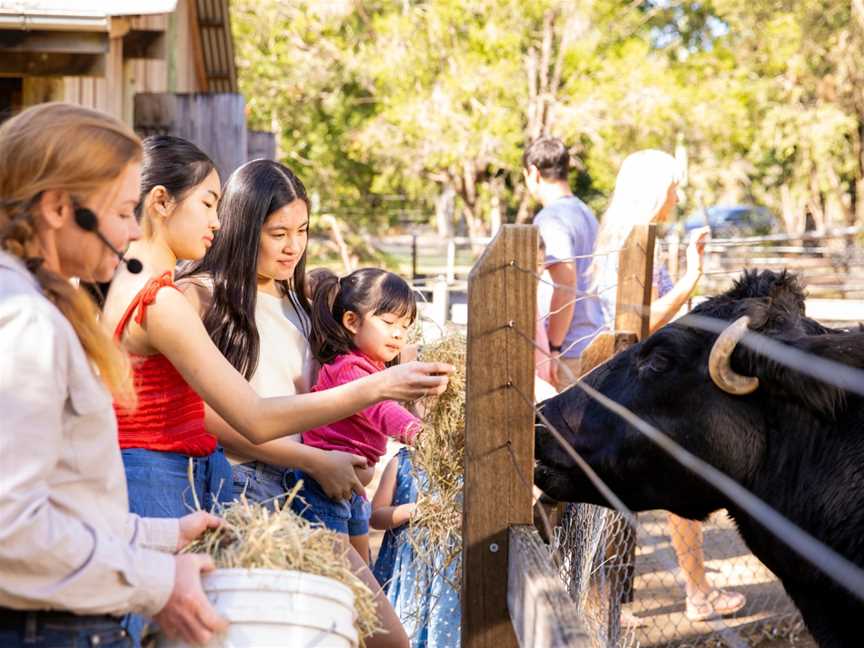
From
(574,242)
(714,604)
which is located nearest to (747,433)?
(574,242)

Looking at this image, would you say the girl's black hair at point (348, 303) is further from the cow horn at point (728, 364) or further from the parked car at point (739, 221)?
the parked car at point (739, 221)

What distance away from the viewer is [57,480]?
2070 millimetres

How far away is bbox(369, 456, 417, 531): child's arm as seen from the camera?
4211 millimetres

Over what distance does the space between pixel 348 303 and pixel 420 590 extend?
38.0 inches

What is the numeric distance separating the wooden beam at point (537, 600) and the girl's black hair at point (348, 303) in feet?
3.57

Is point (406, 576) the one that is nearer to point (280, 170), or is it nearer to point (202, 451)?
point (202, 451)

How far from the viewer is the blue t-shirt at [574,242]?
21.0 feet

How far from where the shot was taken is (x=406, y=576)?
4016 mm

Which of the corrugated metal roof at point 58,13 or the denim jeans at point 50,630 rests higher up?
the corrugated metal roof at point 58,13

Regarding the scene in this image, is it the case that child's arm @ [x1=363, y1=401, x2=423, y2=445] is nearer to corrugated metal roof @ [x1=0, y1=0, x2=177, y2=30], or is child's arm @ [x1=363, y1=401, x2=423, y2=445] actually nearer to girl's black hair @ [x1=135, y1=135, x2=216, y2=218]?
girl's black hair @ [x1=135, y1=135, x2=216, y2=218]

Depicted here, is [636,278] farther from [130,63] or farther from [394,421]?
[130,63]

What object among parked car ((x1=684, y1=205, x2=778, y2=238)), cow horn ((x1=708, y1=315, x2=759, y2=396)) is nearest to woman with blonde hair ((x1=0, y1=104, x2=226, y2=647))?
cow horn ((x1=708, y1=315, x2=759, y2=396))

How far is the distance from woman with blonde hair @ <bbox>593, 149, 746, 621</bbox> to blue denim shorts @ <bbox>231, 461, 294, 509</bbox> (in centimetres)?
270

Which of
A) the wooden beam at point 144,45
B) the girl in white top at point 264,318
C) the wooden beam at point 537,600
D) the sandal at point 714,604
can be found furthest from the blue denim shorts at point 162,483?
the wooden beam at point 144,45
